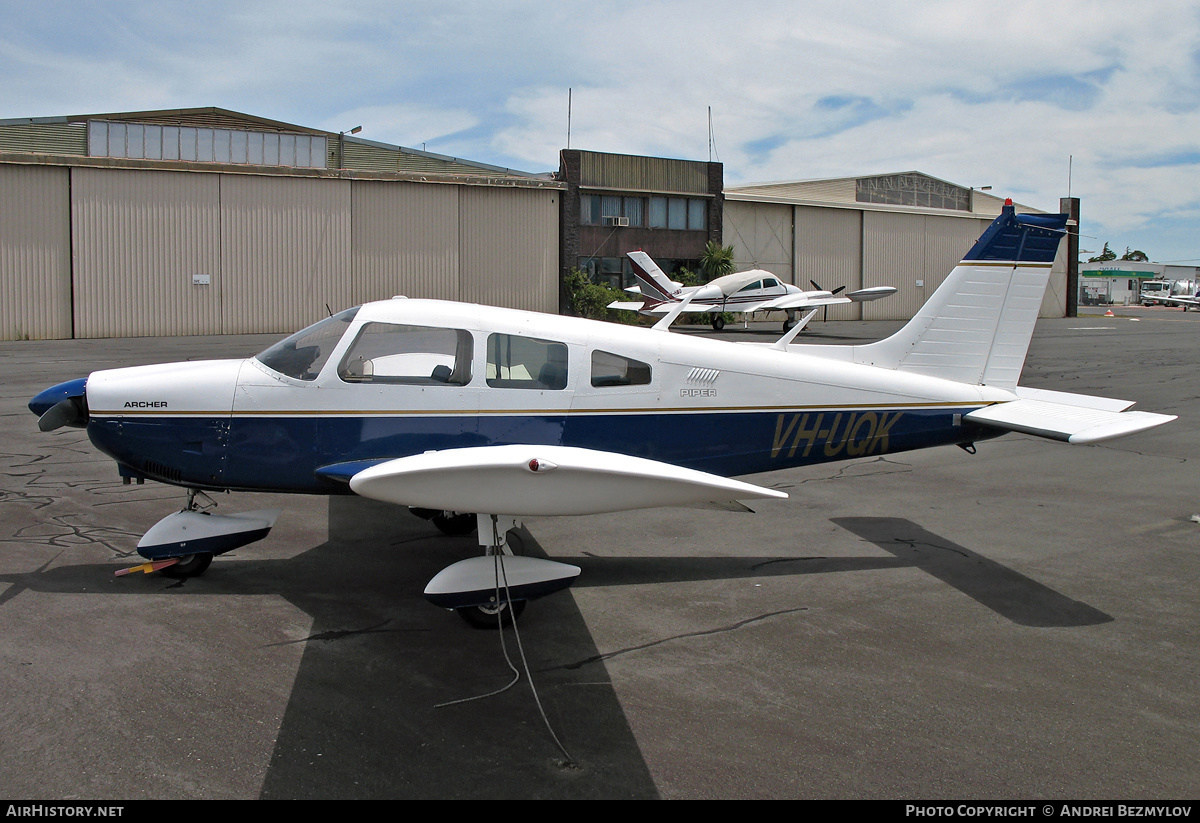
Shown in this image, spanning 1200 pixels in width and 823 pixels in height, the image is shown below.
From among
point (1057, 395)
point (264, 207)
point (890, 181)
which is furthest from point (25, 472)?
point (890, 181)

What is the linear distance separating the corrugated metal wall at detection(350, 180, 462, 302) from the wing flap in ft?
93.6

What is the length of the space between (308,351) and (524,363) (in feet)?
4.86

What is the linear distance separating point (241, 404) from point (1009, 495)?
7686 millimetres

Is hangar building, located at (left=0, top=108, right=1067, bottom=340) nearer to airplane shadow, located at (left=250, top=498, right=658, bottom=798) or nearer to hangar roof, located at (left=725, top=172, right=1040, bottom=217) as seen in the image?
hangar roof, located at (left=725, top=172, right=1040, bottom=217)

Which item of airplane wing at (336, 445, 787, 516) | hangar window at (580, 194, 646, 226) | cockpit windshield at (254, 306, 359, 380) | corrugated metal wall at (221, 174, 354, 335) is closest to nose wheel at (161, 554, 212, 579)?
cockpit windshield at (254, 306, 359, 380)

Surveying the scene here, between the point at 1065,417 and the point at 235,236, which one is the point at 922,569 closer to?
the point at 1065,417

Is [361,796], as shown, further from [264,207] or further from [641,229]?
[641,229]

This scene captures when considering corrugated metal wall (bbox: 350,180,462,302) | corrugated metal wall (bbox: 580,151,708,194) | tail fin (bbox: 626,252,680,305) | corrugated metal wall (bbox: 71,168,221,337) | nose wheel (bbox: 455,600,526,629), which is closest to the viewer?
nose wheel (bbox: 455,600,526,629)

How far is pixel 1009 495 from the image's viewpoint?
936cm

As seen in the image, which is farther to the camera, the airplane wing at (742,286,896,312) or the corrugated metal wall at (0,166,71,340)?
the airplane wing at (742,286,896,312)

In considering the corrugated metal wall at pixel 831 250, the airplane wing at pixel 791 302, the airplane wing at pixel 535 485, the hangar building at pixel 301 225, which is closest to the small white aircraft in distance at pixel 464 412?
the airplane wing at pixel 535 485

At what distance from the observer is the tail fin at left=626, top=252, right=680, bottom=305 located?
117 feet

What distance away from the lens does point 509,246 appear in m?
36.8

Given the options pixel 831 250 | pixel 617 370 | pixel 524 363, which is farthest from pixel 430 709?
pixel 831 250
